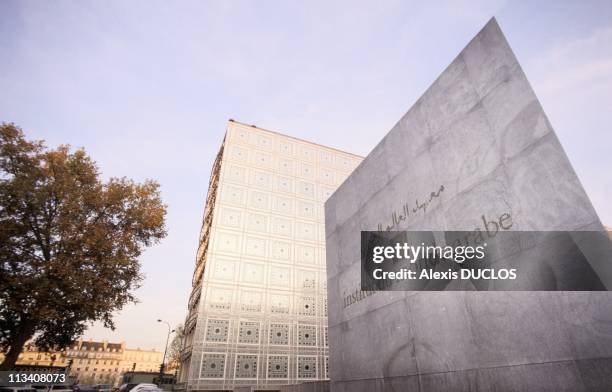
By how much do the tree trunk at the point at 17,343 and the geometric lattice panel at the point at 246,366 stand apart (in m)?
16.4

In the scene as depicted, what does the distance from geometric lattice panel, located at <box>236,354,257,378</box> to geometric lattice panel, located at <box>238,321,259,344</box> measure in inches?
47.5

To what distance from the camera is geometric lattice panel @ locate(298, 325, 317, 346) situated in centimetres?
2970

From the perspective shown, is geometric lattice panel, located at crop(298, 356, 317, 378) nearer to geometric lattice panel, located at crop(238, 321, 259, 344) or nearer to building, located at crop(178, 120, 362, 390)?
building, located at crop(178, 120, 362, 390)

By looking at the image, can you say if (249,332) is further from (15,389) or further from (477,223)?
(477,223)

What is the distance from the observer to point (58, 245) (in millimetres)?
14828

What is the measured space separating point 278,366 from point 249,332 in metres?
3.92

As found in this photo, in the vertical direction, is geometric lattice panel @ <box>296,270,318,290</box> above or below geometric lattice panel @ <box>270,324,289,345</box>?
above

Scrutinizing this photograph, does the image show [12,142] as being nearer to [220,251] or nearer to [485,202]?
[220,251]

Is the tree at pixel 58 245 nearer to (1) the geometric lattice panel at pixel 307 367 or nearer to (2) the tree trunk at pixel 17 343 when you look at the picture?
(2) the tree trunk at pixel 17 343

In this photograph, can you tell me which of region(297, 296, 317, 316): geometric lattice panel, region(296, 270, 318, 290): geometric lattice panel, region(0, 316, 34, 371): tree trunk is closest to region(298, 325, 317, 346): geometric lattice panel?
region(297, 296, 317, 316): geometric lattice panel

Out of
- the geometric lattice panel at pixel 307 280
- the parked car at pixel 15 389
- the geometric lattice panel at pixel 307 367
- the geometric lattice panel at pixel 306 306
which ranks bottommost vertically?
the parked car at pixel 15 389

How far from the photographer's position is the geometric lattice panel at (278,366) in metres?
27.5

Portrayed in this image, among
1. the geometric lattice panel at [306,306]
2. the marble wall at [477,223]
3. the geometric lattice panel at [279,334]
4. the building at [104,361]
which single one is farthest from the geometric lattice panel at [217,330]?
the building at [104,361]

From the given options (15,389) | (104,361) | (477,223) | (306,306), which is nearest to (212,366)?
(306,306)
